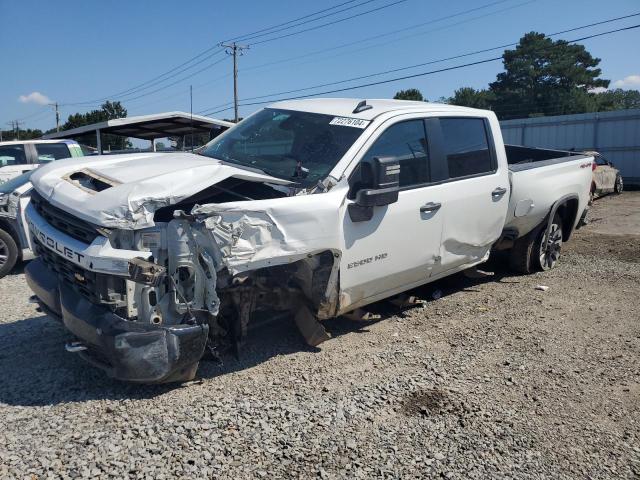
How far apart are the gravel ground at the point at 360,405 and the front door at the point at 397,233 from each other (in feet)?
1.80

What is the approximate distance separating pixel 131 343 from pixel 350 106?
2.93 meters

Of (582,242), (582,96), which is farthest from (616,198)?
(582,96)

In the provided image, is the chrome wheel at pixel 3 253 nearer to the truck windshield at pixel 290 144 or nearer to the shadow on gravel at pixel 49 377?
the shadow on gravel at pixel 49 377

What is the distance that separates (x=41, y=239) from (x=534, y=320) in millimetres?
4495

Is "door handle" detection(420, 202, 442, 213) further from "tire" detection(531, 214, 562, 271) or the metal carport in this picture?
the metal carport

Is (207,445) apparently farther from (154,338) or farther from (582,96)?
(582,96)

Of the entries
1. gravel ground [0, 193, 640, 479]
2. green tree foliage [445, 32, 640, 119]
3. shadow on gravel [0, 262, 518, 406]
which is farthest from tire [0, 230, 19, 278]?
green tree foliage [445, 32, 640, 119]

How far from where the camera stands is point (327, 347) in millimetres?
4695

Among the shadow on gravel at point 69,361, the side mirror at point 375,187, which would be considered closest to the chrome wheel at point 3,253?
the shadow on gravel at point 69,361

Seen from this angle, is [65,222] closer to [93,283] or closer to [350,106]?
[93,283]

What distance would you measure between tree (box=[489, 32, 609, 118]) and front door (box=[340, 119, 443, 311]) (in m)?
54.4

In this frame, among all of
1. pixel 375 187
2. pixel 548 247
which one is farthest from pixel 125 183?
pixel 548 247

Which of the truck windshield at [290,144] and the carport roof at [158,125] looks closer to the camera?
the truck windshield at [290,144]

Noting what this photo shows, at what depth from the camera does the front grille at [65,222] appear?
355cm
